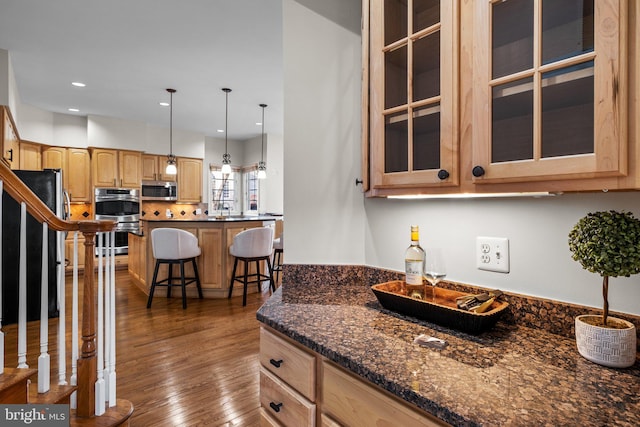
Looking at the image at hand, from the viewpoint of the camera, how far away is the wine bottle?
1229mm

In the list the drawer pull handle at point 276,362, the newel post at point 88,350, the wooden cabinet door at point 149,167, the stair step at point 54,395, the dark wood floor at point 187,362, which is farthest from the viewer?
the wooden cabinet door at point 149,167

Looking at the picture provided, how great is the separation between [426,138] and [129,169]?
666 cm

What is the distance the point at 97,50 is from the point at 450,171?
4.13 m

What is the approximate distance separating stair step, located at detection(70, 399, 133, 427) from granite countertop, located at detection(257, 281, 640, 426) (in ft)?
4.14

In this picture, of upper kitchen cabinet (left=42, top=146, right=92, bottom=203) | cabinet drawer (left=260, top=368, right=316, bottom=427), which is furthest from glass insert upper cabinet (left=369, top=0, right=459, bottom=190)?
upper kitchen cabinet (left=42, top=146, right=92, bottom=203)

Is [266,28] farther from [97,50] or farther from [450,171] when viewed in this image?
[450,171]

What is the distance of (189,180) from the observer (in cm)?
734

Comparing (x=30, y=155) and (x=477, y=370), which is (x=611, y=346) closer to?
(x=477, y=370)

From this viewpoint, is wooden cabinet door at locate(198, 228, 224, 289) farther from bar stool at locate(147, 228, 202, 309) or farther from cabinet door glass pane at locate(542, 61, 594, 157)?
cabinet door glass pane at locate(542, 61, 594, 157)

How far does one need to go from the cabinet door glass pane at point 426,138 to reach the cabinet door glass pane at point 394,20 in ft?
1.01

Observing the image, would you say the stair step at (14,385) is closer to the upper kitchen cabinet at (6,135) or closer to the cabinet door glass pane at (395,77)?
the cabinet door glass pane at (395,77)

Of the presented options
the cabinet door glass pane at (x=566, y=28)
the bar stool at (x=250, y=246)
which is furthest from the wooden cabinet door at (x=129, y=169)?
the cabinet door glass pane at (x=566, y=28)

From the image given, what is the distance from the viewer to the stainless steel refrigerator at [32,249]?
3297mm

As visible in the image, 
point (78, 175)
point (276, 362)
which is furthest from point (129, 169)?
point (276, 362)
